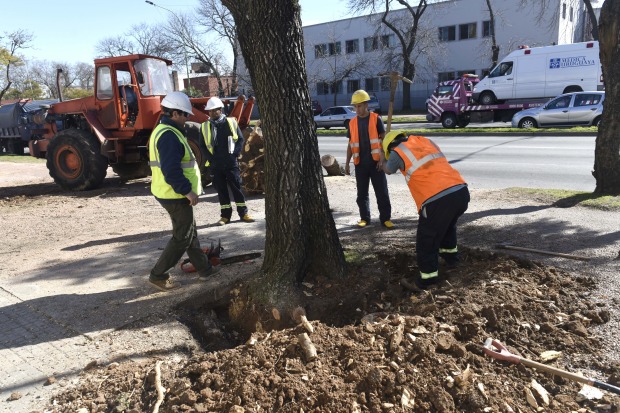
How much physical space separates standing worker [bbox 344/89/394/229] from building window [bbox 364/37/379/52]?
42660 mm

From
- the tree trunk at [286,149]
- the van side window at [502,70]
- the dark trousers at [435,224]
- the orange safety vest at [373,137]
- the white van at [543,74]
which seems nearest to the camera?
the tree trunk at [286,149]

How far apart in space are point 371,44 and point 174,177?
151ft

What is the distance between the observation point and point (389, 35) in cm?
4662

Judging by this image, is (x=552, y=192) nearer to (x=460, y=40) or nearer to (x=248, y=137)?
(x=248, y=137)

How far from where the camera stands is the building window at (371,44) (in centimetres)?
4696

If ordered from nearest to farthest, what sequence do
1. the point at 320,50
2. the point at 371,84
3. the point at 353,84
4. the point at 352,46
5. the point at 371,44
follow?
the point at 371,44 → the point at 371,84 → the point at 352,46 → the point at 320,50 → the point at 353,84

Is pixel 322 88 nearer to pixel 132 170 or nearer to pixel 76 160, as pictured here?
Result: pixel 132 170

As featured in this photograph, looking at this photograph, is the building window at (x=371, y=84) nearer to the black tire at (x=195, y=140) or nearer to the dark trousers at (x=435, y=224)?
the black tire at (x=195, y=140)

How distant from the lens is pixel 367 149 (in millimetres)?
6633

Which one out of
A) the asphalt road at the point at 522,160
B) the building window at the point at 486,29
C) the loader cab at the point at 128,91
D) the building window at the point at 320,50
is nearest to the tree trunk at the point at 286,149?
the asphalt road at the point at 522,160

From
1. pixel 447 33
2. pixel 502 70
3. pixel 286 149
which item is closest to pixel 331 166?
pixel 286 149

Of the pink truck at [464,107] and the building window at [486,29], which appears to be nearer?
the pink truck at [464,107]

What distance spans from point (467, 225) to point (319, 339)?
12.7ft

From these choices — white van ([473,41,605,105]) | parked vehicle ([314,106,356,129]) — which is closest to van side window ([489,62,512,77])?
white van ([473,41,605,105])
